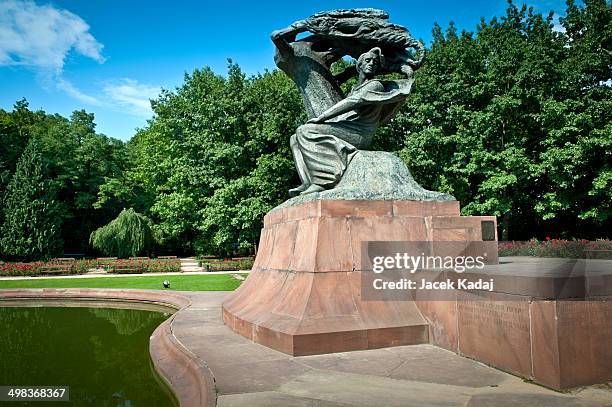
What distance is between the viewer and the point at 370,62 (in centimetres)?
705

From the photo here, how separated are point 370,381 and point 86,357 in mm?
4383

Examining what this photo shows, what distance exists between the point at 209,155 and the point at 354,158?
859 inches

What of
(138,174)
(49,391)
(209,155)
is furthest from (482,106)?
(138,174)

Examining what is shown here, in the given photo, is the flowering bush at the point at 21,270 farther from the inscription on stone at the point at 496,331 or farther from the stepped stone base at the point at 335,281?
the inscription on stone at the point at 496,331

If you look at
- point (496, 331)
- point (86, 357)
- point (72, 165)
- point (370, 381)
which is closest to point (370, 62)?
point (496, 331)

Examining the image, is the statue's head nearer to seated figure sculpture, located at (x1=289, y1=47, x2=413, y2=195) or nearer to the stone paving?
seated figure sculpture, located at (x1=289, y1=47, x2=413, y2=195)

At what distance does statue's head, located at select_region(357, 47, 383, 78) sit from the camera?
7.05 m

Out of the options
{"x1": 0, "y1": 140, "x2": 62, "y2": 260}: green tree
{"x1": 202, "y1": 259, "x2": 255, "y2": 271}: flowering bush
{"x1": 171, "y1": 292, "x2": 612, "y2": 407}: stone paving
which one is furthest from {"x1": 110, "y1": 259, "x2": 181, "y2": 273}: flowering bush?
{"x1": 171, "y1": 292, "x2": 612, "y2": 407}: stone paving

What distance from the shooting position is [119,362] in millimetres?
5809

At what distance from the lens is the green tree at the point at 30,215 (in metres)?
33.8

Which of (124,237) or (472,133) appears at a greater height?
(472,133)

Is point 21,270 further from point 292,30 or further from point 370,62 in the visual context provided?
point 370,62

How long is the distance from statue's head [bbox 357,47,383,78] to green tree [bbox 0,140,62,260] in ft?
115

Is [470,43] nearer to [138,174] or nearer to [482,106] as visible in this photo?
[482,106]
